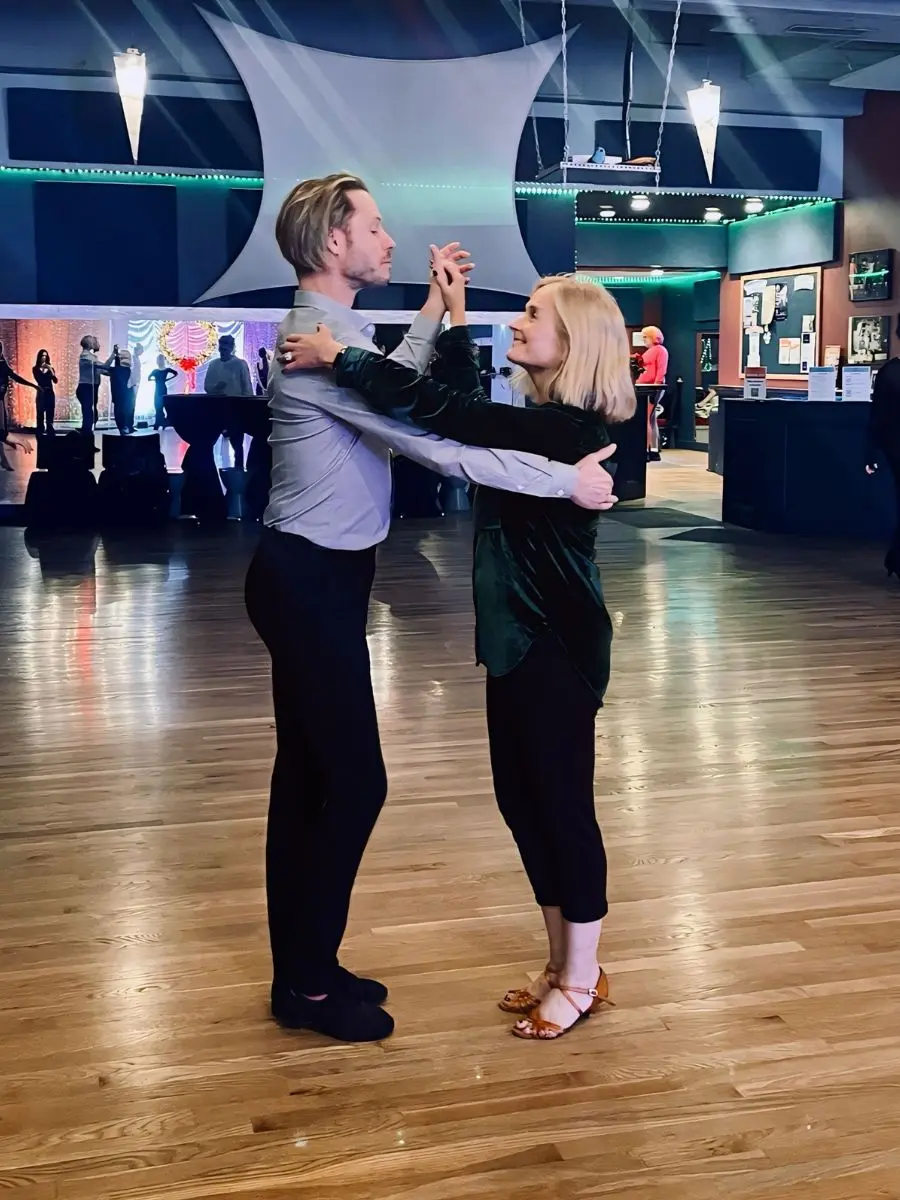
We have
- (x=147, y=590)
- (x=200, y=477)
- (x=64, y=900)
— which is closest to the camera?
(x=64, y=900)

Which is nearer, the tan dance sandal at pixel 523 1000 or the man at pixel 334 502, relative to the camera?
the man at pixel 334 502

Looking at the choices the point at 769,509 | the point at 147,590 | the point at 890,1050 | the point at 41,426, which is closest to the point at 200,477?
the point at 41,426

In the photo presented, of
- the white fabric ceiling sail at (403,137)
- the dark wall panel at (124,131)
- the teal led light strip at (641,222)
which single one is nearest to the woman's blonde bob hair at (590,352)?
the white fabric ceiling sail at (403,137)

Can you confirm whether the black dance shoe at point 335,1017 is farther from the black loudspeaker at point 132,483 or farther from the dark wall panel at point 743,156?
the dark wall panel at point 743,156

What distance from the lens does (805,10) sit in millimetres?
10141

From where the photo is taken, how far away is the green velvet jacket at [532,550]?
2.11m

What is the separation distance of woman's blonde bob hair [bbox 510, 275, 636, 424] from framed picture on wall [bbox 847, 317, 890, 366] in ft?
36.8

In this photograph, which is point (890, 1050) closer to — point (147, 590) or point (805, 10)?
point (147, 590)

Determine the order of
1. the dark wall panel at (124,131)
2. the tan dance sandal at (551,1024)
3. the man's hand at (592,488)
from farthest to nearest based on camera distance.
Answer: the dark wall panel at (124,131) → the tan dance sandal at (551,1024) → the man's hand at (592,488)

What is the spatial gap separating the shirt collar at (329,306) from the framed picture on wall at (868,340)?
11377 millimetres

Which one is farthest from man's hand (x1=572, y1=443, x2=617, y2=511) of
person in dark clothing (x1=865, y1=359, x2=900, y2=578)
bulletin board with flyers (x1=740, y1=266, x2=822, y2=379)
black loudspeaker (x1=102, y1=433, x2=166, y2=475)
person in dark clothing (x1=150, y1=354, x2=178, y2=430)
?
bulletin board with flyers (x1=740, y1=266, x2=822, y2=379)

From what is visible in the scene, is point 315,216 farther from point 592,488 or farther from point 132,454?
point 132,454

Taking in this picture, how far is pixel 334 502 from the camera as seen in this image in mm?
2119

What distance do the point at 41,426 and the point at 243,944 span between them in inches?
360
